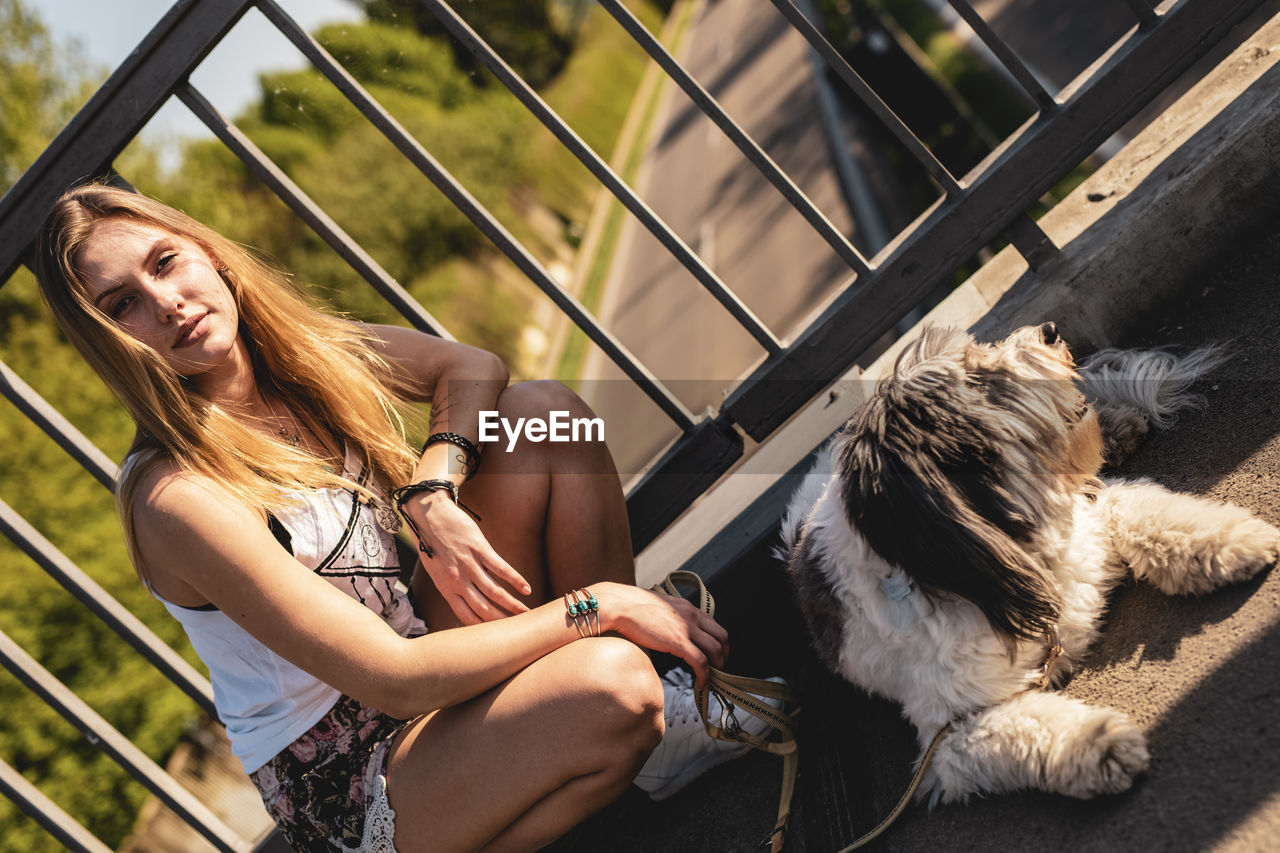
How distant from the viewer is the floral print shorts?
1946 millimetres

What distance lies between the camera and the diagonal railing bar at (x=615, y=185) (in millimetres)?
2250

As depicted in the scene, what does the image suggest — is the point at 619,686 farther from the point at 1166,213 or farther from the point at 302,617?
the point at 1166,213

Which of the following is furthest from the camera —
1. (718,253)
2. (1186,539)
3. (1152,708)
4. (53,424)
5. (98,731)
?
(718,253)

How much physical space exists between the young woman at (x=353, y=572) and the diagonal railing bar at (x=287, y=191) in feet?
0.70

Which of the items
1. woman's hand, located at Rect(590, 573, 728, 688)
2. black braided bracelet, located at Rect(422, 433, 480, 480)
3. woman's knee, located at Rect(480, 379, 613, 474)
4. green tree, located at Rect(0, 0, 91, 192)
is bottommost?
woman's hand, located at Rect(590, 573, 728, 688)

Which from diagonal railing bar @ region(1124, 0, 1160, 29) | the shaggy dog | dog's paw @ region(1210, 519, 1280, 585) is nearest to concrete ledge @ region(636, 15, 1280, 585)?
diagonal railing bar @ region(1124, 0, 1160, 29)

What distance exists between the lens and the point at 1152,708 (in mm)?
1642

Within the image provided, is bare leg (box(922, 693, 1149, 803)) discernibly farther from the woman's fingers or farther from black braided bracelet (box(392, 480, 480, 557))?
black braided bracelet (box(392, 480, 480, 557))

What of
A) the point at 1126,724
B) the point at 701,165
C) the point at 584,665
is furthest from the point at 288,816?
the point at 701,165

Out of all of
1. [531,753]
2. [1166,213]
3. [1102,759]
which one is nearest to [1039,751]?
[1102,759]

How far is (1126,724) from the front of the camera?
1570 millimetres

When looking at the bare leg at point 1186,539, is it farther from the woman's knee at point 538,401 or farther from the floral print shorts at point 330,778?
the floral print shorts at point 330,778

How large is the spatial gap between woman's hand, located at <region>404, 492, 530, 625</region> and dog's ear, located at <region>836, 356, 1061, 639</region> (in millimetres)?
816

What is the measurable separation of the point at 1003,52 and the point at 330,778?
2.43 meters
